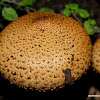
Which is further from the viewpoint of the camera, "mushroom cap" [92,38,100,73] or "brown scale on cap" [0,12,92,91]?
"mushroom cap" [92,38,100,73]

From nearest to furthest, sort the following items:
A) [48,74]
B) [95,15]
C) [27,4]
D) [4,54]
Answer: [48,74], [4,54], [27,4], [95,15]

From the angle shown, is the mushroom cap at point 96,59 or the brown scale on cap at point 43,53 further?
the mushroom cap at point 96,59

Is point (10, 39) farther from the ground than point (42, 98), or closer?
farther from the ground

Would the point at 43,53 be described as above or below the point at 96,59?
above

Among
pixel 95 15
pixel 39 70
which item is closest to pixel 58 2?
pixel 95 15

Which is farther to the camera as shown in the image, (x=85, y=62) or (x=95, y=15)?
(x=95, y=15)

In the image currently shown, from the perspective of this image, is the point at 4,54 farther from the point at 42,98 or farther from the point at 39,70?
the point at 42,98

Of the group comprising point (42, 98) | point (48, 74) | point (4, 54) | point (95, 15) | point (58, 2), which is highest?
point (58, 2)

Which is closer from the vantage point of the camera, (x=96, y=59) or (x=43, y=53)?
(x=43, y=53)
